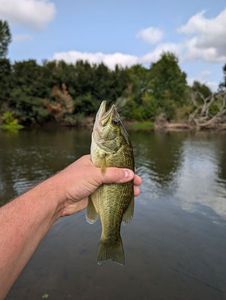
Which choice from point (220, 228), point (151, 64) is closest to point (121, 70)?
point (151, 64)

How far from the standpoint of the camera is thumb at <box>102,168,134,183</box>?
2887mm

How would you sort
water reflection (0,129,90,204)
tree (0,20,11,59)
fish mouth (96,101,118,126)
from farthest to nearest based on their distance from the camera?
tree (0,20,11,59) → water reflection (0,129,90,204) → fish mouth (96,101,118,126)

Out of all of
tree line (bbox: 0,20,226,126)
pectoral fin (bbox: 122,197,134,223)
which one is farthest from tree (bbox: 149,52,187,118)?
pectoral fin (bbox: 122,197,134,223)

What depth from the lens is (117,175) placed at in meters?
2.90

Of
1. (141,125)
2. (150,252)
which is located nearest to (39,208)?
(150,252)

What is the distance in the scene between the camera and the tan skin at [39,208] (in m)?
2.25

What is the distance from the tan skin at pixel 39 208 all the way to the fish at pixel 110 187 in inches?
3.6

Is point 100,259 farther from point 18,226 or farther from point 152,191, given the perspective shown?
point 152,191

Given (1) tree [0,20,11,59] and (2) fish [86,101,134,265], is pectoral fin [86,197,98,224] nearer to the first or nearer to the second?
(2) fish [86,101,134,265]

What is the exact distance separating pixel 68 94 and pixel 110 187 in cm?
5296

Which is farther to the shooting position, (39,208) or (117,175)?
(117,175)

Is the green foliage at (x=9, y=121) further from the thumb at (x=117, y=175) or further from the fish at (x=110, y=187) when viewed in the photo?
the thumb at (x=117, y=175)

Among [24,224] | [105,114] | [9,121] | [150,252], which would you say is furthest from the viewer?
[9,121]

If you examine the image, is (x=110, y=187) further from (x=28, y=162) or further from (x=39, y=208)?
(x=28, y=162)
